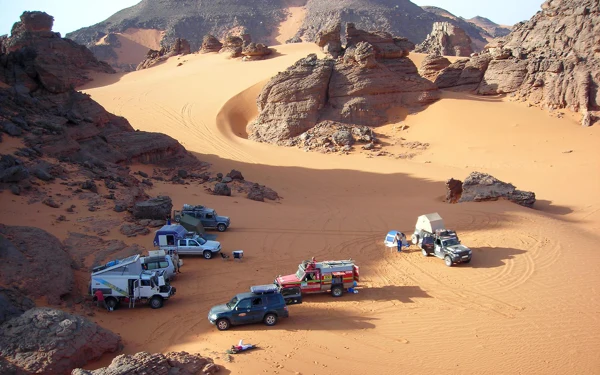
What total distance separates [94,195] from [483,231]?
657 inches

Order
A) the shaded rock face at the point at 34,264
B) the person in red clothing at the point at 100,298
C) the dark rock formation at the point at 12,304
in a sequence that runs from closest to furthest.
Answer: the dark rock formation at the point at 12,304, the shaded rock face at the point at 34,264, the person in red clothing at the point at 100,298

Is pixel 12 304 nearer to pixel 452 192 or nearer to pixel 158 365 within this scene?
pixel 158 365

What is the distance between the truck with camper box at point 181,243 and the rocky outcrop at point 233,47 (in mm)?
45320

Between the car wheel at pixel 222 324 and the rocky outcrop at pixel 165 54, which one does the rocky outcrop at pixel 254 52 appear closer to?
the rocky outcrop at pixel 165 54

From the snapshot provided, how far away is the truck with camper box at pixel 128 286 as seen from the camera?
13.9 metres

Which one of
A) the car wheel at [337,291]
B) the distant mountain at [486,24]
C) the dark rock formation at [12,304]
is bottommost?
the car wheel at [337,291]

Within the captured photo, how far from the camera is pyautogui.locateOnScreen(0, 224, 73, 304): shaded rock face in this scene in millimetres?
13141

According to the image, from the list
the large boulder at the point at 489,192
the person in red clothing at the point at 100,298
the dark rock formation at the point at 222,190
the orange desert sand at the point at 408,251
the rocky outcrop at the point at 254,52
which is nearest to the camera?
the orange desert sand at the point at 408,251

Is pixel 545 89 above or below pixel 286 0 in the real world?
below

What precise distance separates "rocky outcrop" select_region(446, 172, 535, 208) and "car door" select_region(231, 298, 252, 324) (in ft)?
54.5

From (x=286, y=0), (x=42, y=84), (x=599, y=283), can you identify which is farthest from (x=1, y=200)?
(x=286, y=0)

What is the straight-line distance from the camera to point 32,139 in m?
23.5

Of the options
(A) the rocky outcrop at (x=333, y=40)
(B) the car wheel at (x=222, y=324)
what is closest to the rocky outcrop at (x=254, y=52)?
(A) the rocky outcrop at (x=333, y=40)

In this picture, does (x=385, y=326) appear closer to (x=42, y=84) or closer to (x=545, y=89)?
(x=42, y=84)
